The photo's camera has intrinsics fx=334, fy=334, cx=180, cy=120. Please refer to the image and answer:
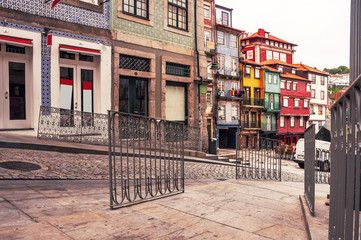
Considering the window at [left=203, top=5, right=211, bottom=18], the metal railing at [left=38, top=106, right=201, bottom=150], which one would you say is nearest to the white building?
the window at [left=203, top=5, right=211, bottom=18]

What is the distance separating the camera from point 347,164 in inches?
83.8

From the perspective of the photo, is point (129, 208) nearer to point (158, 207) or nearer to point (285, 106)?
point (158, 207)

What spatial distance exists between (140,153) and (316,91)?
60.1 m

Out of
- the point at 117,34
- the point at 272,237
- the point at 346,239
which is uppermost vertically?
the point at 117,34

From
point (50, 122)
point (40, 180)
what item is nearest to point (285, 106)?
point (50, 122)

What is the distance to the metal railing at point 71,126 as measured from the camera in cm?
1161

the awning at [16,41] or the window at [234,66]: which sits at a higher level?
the window at [234,66]

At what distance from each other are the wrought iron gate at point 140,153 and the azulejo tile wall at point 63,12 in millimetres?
8285

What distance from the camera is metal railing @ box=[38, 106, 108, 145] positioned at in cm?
1161

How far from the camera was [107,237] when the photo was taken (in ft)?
11.3

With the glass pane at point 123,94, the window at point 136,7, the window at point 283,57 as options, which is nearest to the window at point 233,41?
the window at point 283,57

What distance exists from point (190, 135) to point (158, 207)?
12575 mm

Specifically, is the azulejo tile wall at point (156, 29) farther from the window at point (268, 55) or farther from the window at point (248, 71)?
the window at point (268, 55)

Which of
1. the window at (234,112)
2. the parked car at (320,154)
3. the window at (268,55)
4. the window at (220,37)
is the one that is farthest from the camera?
the window at (268,55)
